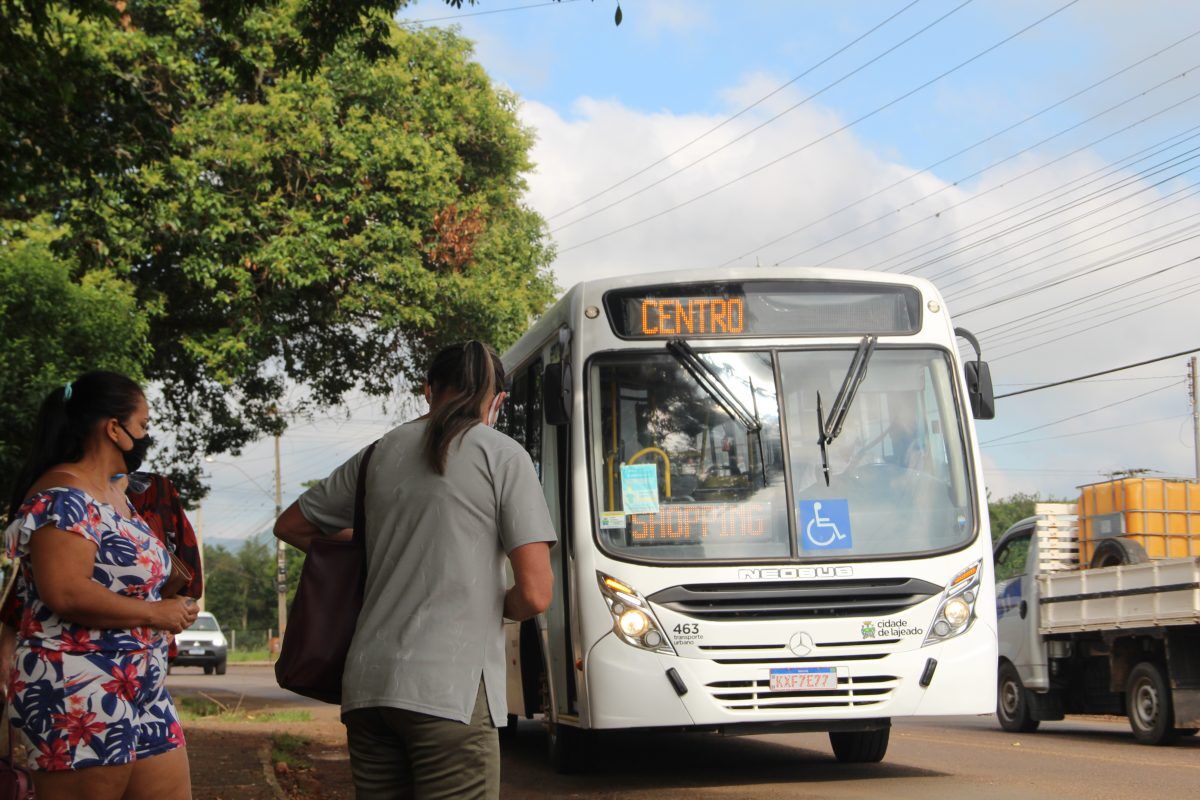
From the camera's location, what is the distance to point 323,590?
393 centimetres

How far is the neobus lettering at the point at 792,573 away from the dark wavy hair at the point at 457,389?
5.17 metres

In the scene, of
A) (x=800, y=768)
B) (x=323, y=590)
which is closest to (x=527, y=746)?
(x=800, y=768)

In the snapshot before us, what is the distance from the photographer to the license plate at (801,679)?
874 centimetres

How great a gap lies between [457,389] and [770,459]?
5581 millimetres

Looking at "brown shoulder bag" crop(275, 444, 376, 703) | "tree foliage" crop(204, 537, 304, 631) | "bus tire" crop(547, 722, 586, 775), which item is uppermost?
"brown shoulder bag" crop(275, 444, 376, 703)

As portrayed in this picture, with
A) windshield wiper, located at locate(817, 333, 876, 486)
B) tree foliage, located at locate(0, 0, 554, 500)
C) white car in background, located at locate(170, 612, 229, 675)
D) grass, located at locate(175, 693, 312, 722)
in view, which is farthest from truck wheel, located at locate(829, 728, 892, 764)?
white car in background, located at locate(170, 612, 229, 675)

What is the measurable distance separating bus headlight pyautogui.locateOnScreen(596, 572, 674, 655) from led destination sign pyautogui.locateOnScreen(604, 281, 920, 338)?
1.67 m

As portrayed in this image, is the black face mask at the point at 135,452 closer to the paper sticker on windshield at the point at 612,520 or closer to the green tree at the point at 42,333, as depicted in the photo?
the paper sticker on windshield at the point at 612,520

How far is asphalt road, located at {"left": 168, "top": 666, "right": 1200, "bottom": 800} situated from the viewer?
9.02 m

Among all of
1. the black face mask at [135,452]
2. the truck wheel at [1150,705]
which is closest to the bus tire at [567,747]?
the truck wheel at [1150,705]

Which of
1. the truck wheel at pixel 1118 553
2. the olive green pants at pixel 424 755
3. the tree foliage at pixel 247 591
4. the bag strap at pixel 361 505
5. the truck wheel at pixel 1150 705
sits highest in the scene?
the bag strap at pixel 361 505

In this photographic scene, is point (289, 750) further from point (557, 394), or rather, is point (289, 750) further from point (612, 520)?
point (557, 394)

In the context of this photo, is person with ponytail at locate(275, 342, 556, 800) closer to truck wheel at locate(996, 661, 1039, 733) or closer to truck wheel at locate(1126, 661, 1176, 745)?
truck wheel at locate(1126, 661, 1176, 745)

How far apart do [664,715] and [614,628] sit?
587 mm
